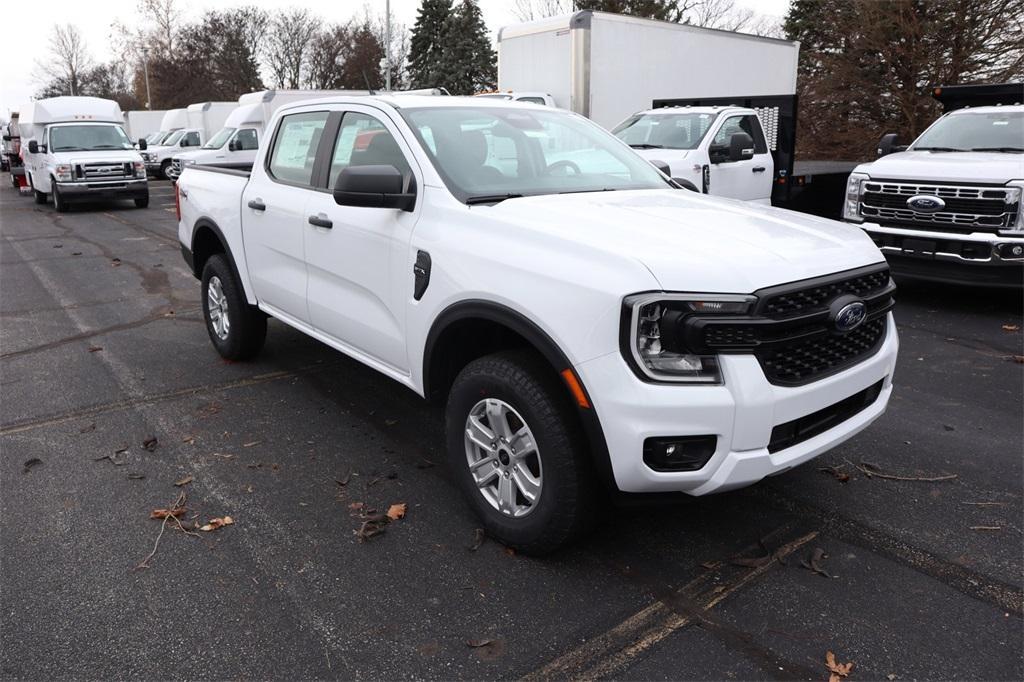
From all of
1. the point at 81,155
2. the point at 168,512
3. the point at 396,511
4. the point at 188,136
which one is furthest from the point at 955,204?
the point at 188,136

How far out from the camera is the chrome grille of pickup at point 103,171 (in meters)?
18.0

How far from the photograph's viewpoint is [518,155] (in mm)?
4086

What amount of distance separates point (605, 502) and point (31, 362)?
513 cm

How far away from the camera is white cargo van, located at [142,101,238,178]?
2873cm

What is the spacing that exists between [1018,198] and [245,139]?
21.0 m

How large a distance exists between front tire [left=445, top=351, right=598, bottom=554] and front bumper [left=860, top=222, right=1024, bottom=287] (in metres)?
5.84

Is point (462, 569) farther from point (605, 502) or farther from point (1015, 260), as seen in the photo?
point (1015, 260)

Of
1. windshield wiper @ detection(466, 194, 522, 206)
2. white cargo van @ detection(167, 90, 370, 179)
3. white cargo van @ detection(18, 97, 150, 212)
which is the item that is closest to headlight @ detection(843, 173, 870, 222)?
windshield wiper @ detection(466, 194, 522, 206)

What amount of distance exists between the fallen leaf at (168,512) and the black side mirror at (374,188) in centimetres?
163

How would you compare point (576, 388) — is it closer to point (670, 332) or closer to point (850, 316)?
point (670, 332)

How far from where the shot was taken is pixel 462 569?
322 cm

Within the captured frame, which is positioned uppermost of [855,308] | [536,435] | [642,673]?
[855,308]

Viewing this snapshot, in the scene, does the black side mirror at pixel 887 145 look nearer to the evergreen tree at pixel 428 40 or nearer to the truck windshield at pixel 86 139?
the truck windshield at pixel 86 139

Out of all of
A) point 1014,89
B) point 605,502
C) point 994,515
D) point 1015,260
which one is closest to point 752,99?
point 1014,89
